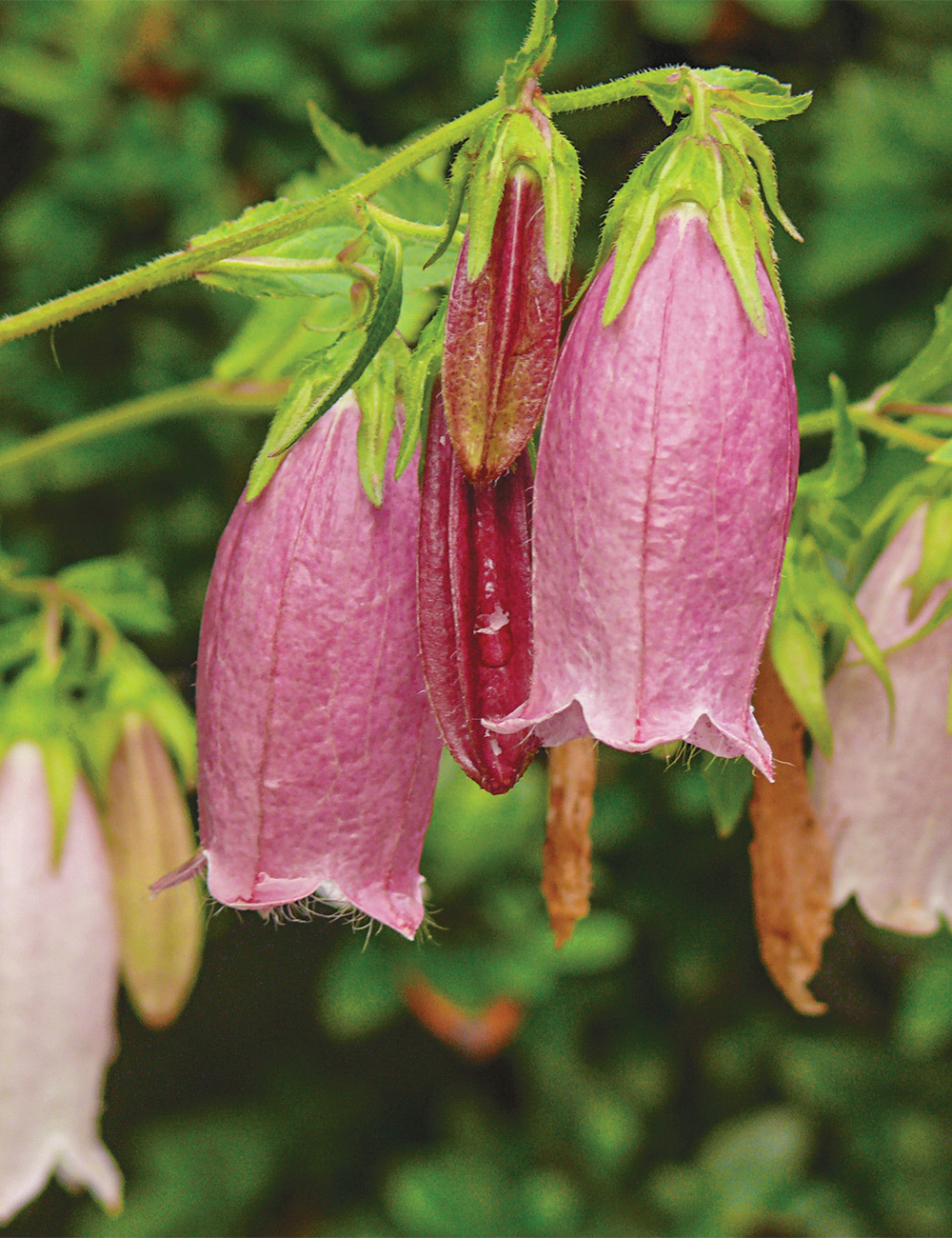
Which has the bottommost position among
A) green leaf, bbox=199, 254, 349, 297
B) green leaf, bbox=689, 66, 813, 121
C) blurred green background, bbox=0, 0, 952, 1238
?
blurred green background, bbox=0, 0, 952, 1238

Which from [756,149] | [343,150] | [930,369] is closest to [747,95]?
[756,149]

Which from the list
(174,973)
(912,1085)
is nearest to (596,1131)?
(912,1085)

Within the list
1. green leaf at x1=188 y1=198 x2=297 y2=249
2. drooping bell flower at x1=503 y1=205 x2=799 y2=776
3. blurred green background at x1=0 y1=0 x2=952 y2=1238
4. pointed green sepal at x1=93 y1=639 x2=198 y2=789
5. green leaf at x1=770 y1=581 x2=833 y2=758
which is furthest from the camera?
blurred green background at x1=0 y1=0 x2=952 y2=1238

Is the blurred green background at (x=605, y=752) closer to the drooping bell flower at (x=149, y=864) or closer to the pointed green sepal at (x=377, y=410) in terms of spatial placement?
the drooping bell flower at (x=149, y=864)

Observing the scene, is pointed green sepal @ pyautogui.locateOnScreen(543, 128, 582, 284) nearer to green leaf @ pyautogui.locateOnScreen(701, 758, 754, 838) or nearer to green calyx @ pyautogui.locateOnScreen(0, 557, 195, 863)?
green leaf @ pyautogui.locateOnScreen(701, 758, 754, 838)

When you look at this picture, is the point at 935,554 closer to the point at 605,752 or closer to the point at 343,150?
the point at 343,150

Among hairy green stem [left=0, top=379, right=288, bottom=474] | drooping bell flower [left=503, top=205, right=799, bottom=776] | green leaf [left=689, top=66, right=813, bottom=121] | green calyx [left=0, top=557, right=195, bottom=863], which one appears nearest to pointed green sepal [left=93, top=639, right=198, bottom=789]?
green calyx [left=0, top=557, right=195, bottom=863]

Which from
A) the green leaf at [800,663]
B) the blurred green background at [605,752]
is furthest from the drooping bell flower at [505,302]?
the blurred green background at [605,752]

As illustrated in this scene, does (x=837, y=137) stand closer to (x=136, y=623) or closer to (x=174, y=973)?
(x=136, y=623)
